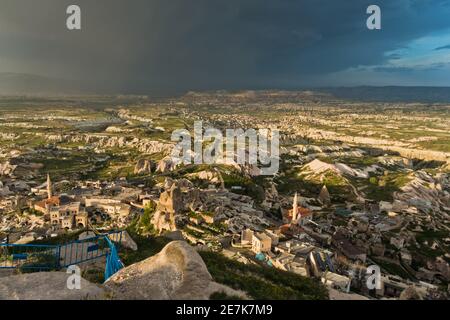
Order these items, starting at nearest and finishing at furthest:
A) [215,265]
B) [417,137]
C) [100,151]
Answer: [215,265], [100,151], [417,137]

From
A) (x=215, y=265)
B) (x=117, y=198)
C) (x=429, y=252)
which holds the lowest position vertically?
(x=429, y=252)

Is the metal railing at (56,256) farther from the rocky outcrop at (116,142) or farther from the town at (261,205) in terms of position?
the rocky outcrop at (116,142)

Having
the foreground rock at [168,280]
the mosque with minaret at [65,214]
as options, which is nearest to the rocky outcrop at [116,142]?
the mosque with minaret at [65,214]

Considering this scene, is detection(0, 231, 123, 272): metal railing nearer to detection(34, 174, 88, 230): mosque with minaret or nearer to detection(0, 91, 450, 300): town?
detection(0, 91, 450, 300): town

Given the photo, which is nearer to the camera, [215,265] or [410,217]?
[215,265]
